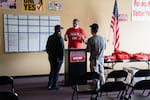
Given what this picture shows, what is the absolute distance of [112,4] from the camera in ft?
29.0

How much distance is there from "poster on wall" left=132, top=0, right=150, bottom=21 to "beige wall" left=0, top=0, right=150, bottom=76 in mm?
145

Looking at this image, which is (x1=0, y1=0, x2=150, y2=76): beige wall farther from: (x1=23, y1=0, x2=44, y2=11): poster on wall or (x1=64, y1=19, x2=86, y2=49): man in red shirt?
(x1=64, y1=19, x2=86, y2=49): man in red shirt

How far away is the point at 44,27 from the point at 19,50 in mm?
968

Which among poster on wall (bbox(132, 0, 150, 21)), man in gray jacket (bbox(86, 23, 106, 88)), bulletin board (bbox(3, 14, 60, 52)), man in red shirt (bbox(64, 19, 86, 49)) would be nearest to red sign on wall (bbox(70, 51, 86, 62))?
man in red shirt (bbox(64, 19, 86, 49))

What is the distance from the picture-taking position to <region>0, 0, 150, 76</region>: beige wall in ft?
26.1

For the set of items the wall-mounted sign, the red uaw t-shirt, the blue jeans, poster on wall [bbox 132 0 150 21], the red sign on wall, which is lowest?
the blue jeans

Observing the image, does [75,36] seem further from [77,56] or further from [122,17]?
[122,17]

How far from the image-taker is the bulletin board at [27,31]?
25.6 ft

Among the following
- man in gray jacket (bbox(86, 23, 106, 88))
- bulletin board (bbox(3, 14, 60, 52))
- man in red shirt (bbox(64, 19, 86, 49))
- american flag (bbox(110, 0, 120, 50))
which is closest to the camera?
man in gray jacket (bbox(86, 23, 106, 88))

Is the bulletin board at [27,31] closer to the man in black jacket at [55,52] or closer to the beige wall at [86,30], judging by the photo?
the beige wall at [86,30]

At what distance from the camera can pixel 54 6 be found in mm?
8172

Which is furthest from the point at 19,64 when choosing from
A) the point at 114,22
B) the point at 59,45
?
the point at 114,22

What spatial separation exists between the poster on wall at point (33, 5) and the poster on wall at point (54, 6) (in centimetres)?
24

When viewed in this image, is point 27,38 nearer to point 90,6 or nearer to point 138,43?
point 90,6
